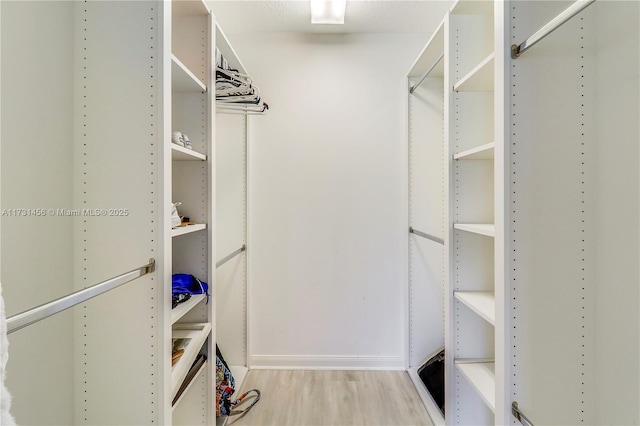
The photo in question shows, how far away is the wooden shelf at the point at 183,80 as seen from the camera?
1.15 meters

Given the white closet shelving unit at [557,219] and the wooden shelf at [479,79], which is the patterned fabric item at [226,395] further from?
the wooden shelf at [479,79]

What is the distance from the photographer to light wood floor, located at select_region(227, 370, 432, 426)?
171cm

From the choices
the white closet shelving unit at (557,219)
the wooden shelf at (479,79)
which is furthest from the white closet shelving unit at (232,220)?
the white closet shelving unit at (557,219)

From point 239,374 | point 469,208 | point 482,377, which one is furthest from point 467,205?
point 239,374

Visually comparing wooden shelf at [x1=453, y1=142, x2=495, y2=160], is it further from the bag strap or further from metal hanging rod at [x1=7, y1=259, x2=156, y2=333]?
the bag strap

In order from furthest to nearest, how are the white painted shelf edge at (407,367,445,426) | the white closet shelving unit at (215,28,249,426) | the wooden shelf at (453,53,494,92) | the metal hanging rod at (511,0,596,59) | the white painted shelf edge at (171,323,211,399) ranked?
the white closet shelving unit at (215,28,249,426), the white painted shelf edge at (407,367,445,426), the wooden shelf at (453,53,494,92), the white painted shelf edge at (171,323,211,399), the metal hanging rod at (511,0,596,59)

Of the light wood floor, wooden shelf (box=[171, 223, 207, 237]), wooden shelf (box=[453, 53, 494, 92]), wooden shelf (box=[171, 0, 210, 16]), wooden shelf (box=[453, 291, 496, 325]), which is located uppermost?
wooden shelf (box=[171, 0, 210, 16])

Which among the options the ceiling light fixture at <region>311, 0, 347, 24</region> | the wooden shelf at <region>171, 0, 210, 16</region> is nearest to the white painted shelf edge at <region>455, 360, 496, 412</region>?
the wooden shelf at <region>171, 0, 210, 16</region>

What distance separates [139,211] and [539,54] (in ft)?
4.68

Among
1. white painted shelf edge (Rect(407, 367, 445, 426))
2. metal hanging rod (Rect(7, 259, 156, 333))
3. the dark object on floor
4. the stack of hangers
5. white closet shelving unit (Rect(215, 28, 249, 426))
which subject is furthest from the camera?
white closet shelving unit (Rect(215, 28, 249, 426))

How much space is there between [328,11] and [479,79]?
3.62 ft

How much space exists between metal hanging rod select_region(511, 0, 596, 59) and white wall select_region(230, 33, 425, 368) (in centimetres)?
119

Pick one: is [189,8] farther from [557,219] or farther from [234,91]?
[557,219]

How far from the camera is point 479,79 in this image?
1.36 m
